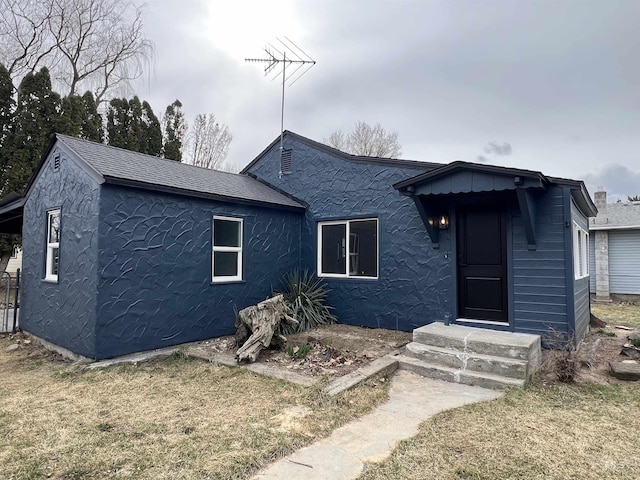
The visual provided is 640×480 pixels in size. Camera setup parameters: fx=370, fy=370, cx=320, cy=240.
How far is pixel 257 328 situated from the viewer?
17.9ft

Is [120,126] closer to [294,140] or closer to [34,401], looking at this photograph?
[294,140]

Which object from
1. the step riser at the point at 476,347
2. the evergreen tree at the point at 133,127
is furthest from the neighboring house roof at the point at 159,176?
the evergreen tree at the point at 133,127

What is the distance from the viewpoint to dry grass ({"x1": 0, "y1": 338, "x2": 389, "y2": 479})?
2.66 meters

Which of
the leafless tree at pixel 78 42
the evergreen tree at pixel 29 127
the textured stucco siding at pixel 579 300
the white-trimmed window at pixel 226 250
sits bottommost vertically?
the textured stucco siding at pixel 579 300

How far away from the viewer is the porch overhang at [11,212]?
303 inches

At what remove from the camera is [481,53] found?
1009 cm

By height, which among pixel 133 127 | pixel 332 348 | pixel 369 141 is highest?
pixel 369 141

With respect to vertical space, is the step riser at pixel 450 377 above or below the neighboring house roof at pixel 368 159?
below

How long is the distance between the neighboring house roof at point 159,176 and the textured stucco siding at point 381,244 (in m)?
0.76

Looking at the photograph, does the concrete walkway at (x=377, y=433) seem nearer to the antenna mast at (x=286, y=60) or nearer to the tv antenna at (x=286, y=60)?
the tv antenna at (x=286, y=60)

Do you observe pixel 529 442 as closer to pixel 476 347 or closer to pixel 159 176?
pixel 476 347

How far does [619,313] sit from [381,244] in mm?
8040

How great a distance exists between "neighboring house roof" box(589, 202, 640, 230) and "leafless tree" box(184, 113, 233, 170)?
62.6 ft

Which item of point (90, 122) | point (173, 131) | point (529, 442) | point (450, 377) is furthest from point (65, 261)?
point (173, 131)
